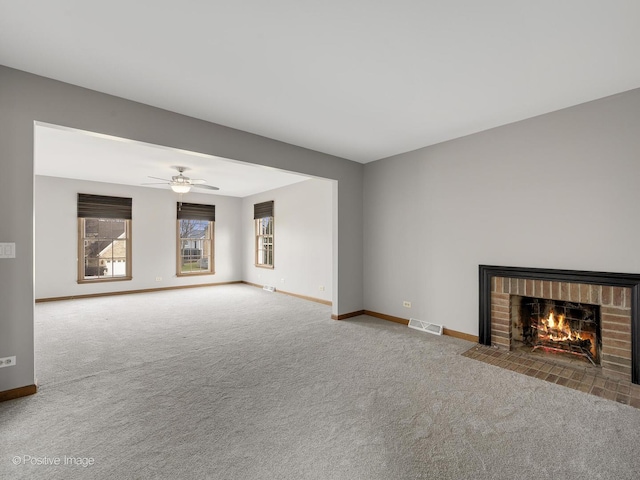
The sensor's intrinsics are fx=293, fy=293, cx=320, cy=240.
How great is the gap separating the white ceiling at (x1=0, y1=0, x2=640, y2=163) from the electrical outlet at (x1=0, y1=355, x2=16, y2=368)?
236 cm

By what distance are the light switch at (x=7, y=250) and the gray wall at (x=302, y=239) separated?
13.8 feet

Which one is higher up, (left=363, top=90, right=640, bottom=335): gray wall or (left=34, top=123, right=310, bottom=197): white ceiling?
(left=34, top=123, right=310, bottom=197): white ceiling

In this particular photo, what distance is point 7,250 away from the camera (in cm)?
236

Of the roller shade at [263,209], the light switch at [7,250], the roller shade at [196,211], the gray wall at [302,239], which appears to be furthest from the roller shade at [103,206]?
the light switch at [7,250]

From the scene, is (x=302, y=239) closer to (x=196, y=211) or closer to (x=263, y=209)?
(x=263, y=209)

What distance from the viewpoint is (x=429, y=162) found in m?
4.22

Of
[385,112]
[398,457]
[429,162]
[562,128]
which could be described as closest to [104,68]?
[385,112]

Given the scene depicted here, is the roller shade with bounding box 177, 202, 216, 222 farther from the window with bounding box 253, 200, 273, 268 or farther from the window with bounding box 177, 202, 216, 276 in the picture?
A: the window with bounding box 253, 200, 273, 268

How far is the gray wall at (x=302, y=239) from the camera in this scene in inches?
240

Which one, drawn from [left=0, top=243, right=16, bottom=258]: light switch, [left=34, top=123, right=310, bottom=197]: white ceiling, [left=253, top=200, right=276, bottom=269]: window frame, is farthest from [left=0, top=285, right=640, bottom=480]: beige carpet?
[left=253, top=200, right=276, bottom=269]: window frame

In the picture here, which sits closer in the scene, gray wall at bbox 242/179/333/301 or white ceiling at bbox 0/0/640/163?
white ceiling at bbox 0/0/640/163

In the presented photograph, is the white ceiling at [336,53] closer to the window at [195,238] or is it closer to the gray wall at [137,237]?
the gray wall at [137,237]

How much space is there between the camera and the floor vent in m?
4.05

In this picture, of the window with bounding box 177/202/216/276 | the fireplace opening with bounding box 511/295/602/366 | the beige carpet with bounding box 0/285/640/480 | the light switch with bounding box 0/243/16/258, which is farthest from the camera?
the window with bounding box 177/202/216/276
